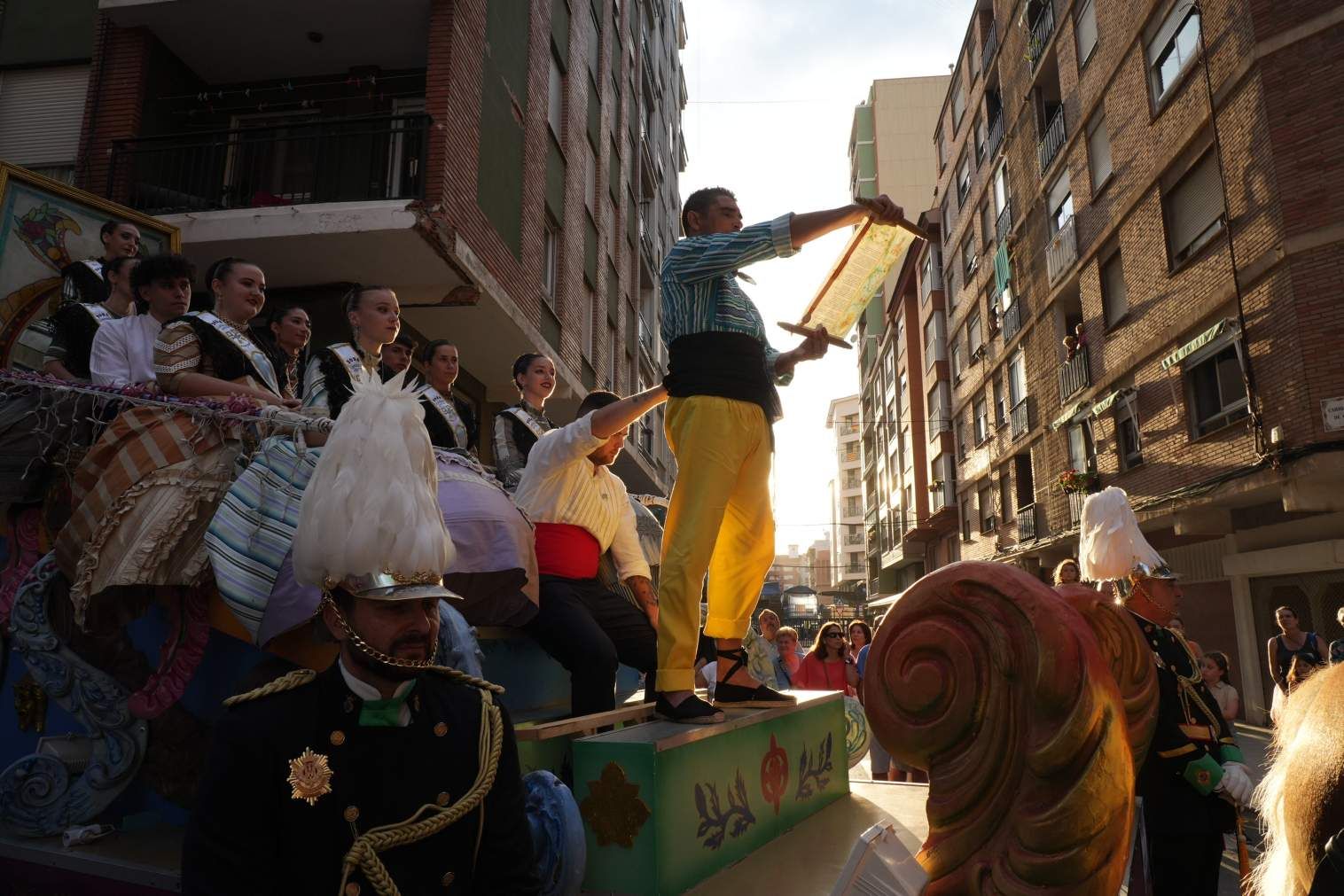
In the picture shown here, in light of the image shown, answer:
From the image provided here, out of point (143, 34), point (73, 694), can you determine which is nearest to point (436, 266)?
point (143, 34)

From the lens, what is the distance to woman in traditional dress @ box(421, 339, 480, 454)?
4.22 meters

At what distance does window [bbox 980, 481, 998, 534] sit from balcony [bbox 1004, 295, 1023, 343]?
621 cm

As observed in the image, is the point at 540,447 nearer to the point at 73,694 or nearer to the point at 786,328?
the point at 786,328

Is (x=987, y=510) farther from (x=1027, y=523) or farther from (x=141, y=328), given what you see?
(x=141, y=328)

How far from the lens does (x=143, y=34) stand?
36.0ft

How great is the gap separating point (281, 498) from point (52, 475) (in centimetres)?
147

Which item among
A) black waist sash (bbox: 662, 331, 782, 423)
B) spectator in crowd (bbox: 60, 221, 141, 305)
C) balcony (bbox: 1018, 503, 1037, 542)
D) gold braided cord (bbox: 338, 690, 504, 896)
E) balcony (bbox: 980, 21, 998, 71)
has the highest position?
balcony (bbox: 980, 21, 998, 71)

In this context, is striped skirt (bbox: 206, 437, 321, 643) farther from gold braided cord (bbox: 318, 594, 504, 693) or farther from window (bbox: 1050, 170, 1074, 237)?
window (bbox: 1050, 170, 1074, 237)

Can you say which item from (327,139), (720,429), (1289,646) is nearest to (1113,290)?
(1289,646)

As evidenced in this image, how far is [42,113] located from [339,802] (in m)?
13.6

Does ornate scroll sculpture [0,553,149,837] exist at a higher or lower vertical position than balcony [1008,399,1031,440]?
lower

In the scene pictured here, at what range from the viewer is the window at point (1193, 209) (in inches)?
602

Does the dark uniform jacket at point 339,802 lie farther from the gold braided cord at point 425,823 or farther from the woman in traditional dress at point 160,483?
the woman in traditional dress at point 160,483

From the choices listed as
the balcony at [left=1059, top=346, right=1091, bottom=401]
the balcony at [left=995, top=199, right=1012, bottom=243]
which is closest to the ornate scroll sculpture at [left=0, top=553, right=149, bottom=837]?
the balcony at [left=1059, top=346, right=1091, bottom=401]
